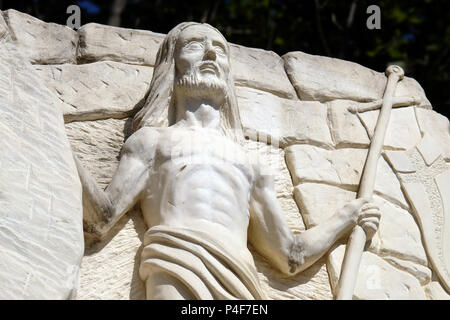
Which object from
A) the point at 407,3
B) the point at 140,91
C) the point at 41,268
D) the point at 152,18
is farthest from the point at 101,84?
the point at 407,3

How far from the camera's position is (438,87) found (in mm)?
8586

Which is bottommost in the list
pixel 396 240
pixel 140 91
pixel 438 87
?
pixel 438 87

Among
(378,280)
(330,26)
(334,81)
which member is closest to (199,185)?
(378,280)

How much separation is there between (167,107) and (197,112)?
14 centimetres

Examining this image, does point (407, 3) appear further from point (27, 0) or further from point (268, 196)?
point (268, 196)

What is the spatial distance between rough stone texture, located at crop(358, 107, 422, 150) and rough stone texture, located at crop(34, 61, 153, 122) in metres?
1.06

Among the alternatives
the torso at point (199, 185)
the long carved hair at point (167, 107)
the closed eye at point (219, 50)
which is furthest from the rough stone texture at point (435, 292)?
the closed eye at point (219, 50)

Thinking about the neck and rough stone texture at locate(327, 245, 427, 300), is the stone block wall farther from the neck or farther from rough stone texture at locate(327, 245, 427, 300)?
the neck

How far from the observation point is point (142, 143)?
474cm

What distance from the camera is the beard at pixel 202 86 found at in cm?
496

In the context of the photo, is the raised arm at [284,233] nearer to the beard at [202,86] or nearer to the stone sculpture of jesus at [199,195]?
the stone sculpture of jesus at [199,195]

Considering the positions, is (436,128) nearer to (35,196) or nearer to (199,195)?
(199,195)
